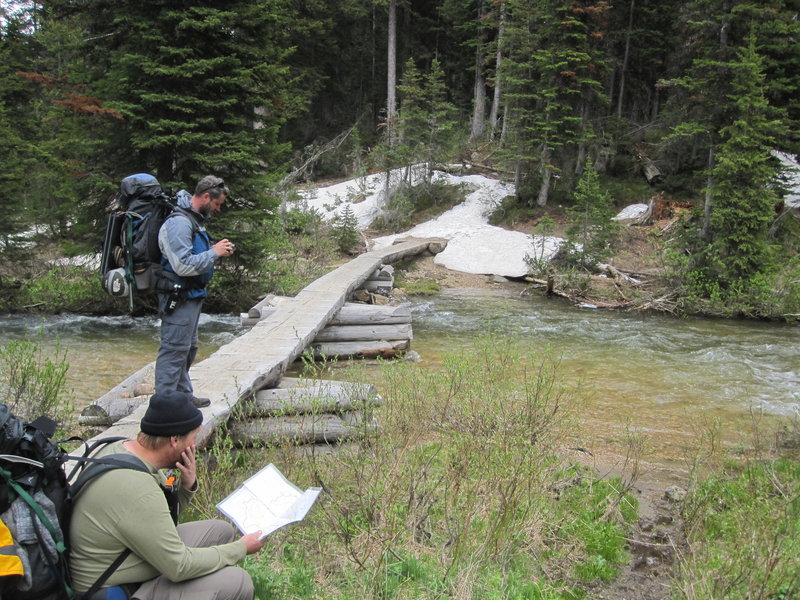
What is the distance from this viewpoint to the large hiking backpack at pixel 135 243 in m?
4.74

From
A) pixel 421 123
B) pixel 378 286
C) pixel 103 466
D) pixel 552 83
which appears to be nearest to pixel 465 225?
pixel 421 123

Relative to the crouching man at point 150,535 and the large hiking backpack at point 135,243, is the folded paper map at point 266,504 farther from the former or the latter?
the large hiking backpack at point 135,243

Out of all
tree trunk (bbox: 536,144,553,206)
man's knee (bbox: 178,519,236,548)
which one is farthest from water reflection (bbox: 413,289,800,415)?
tree trunk (bbox: 536,144,553,206)

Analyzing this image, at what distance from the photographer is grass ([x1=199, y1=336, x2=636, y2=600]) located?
10.8ft

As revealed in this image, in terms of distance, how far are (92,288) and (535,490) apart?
422 inches

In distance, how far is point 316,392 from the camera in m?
→ 5.47

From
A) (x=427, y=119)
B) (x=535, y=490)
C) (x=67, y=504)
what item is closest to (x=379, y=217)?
(x=427, y=119)

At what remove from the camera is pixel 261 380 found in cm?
565

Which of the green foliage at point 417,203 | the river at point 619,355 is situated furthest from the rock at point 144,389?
the green foliage at point 417,203

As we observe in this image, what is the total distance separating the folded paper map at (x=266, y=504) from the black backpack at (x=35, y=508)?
829 millimetres

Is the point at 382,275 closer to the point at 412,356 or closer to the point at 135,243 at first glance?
the point at 412,356

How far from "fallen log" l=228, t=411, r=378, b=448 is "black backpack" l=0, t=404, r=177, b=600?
8.03ft

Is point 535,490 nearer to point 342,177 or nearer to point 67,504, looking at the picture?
point 67,504

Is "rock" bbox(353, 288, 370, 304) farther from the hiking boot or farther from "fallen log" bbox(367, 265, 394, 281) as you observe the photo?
the hiking boot
